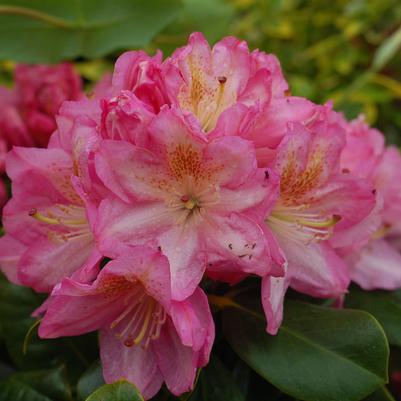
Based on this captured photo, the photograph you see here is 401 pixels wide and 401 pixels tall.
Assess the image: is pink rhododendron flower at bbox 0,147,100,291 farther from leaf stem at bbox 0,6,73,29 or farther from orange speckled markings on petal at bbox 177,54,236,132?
leaf stem at bbox 0,6,73,29

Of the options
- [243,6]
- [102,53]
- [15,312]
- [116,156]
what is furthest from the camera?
[243,6]

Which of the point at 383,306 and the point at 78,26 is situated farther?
the point at 78,26

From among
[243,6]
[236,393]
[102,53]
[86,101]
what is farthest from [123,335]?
[243,6]

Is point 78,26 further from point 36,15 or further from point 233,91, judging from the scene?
point 233,91

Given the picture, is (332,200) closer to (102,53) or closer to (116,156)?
(116,156)

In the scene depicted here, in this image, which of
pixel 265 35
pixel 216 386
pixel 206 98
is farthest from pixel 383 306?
pixel 265 35

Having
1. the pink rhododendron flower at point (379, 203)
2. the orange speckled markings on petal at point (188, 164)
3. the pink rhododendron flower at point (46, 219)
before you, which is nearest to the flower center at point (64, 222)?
the pink rhododendron flower at point (46, 219)
